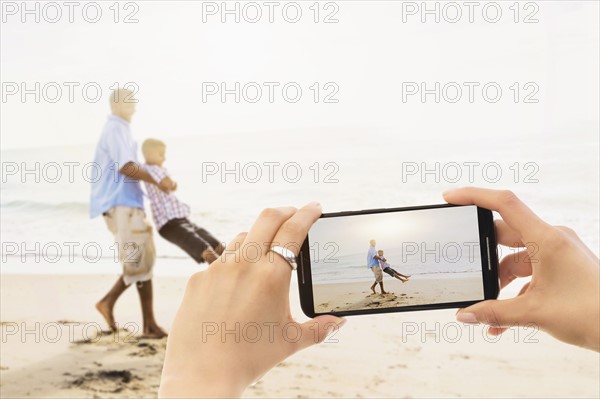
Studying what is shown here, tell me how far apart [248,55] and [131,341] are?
23.2 feet

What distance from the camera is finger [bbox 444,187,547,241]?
0.98m

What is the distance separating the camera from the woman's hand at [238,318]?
81 cm

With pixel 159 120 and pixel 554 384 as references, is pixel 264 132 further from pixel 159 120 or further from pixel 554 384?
pixel 554 384

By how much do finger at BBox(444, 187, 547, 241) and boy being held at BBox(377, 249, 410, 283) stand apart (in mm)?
181

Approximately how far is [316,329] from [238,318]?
0.19m

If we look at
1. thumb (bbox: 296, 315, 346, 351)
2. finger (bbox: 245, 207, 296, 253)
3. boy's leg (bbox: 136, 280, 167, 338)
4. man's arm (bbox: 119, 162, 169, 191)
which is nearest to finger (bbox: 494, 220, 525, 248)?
thumb (bbox: 296, 315, 346, 351)

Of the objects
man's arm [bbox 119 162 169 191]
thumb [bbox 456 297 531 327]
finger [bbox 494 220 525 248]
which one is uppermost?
man's arm [bbox 119 162 169 191]

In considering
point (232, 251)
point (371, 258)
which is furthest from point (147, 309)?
point (232, 251)

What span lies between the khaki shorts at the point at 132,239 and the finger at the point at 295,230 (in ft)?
8.98

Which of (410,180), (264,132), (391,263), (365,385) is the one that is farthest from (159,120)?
(391,263)

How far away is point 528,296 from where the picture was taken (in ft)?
3.27

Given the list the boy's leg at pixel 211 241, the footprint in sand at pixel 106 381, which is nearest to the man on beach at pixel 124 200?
the boy's leg at pixel 211 241

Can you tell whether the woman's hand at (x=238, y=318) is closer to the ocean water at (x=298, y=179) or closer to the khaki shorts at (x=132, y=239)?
the khaki shorts at (x=132, y=239)

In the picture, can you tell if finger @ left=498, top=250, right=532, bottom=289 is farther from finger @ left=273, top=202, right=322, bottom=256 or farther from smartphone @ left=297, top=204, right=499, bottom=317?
finger @ left=273, top=202, right=322, bottom=256
